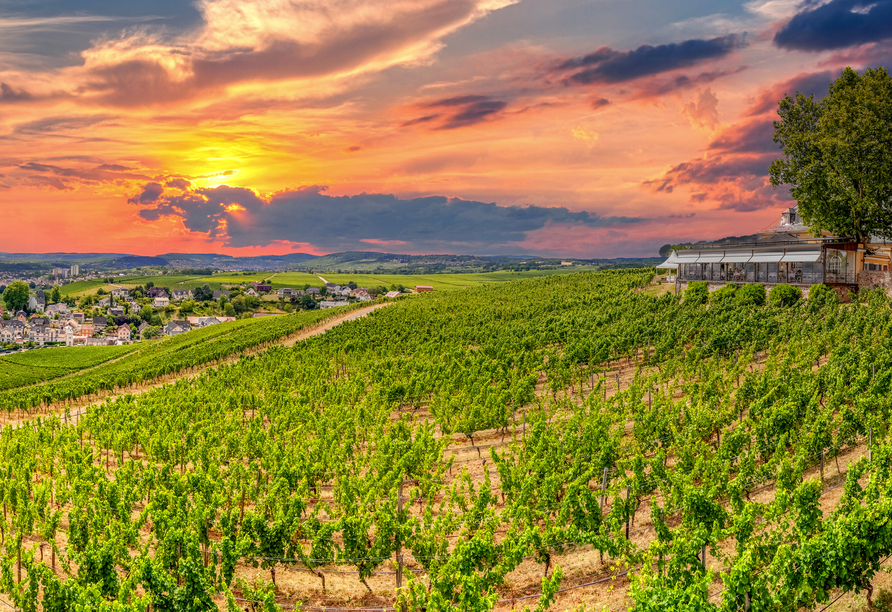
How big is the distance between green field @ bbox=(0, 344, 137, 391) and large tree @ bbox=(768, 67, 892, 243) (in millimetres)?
73368

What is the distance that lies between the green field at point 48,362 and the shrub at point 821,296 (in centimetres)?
7149

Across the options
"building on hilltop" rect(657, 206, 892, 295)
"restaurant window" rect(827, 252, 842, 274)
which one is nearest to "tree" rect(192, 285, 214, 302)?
"building on hilltop" rect(657, 206, 892, 295)

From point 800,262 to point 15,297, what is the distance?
231091mm

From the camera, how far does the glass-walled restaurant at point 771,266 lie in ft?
120

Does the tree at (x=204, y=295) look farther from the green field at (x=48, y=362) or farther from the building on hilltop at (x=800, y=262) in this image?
the building on hilltop at (x=800, y=262)

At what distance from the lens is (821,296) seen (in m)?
→ 33.5

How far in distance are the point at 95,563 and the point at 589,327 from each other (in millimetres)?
29402

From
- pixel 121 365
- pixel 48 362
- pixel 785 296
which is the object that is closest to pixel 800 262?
pixel 785 296

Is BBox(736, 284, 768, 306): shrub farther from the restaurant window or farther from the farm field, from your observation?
the farm field

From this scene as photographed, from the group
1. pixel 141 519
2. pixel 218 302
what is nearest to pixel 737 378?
pixel 141 519

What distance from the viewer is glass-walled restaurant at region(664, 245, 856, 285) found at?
3656cm

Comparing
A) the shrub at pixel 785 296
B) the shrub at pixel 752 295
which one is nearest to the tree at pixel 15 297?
→ the shrub at pixel 752 295

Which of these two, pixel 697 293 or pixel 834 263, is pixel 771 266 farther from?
pixel 697 293

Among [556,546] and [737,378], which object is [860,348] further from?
[556,546]
